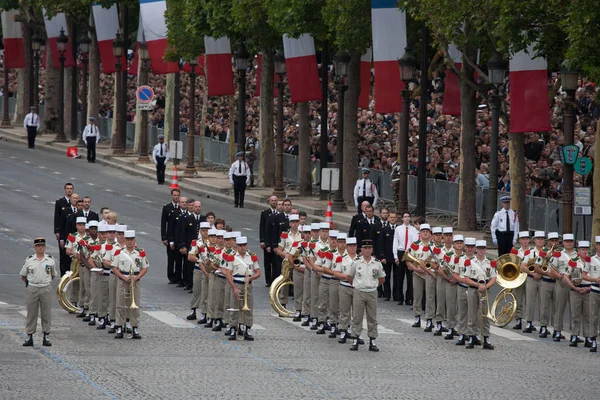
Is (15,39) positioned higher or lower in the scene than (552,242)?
higher

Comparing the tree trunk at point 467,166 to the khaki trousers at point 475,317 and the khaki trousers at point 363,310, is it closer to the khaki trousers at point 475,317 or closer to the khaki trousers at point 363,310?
the khaki trousers at point 475,317

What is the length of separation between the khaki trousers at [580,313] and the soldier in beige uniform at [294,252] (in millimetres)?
4839

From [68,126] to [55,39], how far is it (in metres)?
4.42

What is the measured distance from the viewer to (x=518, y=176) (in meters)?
39.1

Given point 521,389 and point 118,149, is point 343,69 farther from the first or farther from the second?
point 521,389

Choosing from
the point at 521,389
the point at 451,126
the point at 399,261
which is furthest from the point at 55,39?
the point at 521,389

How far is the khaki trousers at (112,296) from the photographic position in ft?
85.0

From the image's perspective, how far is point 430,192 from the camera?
44625mm

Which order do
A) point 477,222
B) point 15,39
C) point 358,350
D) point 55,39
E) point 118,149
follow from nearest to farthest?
point 358,350 < point 477,222 < point 118,149 < point 55,39 < point 15,39

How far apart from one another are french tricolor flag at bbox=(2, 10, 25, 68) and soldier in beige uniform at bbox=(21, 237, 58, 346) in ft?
150

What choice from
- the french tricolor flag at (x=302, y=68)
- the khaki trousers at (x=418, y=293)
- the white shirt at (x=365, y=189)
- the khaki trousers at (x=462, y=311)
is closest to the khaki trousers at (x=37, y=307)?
the khaki trousers at (x=462, y=311)

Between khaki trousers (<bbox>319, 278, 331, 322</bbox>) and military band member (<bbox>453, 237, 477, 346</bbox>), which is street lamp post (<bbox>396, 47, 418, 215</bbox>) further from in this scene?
military band member (<bbox>453, 237, 477, 346</bbox>)

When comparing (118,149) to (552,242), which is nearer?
(552,242)

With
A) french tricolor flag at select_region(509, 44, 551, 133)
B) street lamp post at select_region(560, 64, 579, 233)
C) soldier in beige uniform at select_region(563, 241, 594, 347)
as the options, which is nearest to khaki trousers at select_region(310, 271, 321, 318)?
soldier in beige uniform at select_region(563, 241, 594, 347)
